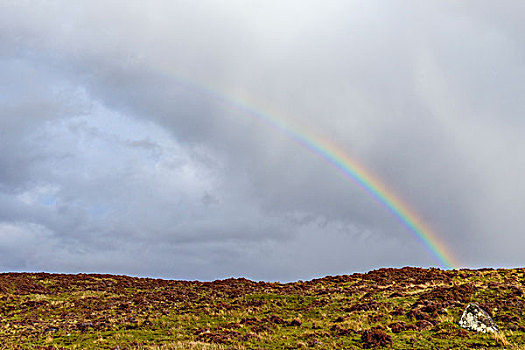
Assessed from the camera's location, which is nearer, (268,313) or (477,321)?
(477,321)

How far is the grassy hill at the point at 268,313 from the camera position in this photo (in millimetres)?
26141

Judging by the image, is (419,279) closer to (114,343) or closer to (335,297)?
(335,297)

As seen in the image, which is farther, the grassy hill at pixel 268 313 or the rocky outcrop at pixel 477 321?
the rocky outcrop at pixel 477 321

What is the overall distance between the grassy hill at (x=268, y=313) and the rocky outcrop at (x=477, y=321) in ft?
2.77

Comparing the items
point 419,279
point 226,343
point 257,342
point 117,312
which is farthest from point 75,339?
point 419,279

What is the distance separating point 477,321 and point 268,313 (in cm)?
1767

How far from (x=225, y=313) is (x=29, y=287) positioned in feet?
101

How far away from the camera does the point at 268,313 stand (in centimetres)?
3653

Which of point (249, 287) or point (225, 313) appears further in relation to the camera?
point (249, 287)

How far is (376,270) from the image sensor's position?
58531mm

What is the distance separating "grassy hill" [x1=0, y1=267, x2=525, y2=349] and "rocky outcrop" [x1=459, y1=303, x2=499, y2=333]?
0.85 metres

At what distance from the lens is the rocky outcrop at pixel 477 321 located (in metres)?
26.4

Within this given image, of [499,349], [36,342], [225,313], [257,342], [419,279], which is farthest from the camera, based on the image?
[419,279]

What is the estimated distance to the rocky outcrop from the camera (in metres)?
26.4
